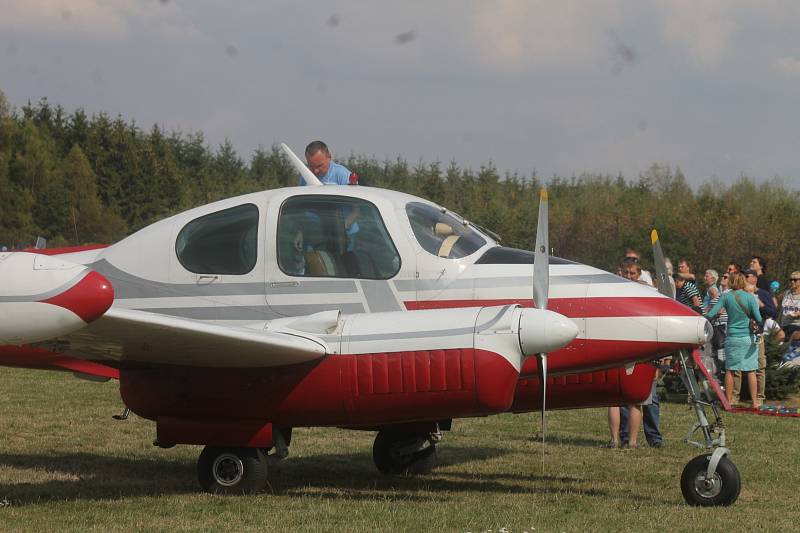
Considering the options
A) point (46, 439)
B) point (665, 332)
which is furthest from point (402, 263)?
point (46, 439)

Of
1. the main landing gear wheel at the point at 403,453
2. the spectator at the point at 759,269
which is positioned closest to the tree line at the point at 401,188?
the spectator at the point at 759,269

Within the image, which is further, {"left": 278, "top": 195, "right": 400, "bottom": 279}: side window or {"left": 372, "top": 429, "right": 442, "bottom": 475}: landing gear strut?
{"left": 372, "top": 429, "right": 442, "bottom": 475}: landing gear strut

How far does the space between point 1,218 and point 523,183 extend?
2857 cm

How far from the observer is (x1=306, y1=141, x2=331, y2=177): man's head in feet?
34.3

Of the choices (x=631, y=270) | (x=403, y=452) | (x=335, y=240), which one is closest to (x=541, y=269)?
(x=335, y=240)

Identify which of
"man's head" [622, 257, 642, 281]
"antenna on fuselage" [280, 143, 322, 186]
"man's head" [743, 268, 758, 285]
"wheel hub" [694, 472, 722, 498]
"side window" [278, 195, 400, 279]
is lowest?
"wheel hub" [694, 472, 722, 498]

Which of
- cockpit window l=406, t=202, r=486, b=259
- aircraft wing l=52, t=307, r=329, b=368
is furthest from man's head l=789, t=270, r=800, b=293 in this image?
aircraft wing l=52, t=307, r=329, b=368

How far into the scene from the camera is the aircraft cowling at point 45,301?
6.50 meters

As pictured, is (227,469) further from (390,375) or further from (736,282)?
(736,282)

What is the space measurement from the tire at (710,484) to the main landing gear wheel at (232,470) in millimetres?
3493

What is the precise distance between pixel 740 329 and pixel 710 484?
7672 millimetres

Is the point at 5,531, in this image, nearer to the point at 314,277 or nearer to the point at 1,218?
the point at 314,277

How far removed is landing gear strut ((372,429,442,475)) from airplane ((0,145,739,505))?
1418 millimetres

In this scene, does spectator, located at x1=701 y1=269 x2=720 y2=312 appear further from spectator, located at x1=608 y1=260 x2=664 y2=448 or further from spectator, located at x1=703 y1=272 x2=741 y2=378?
spectator, located at x1=608 y1=260 x2=664 y2=448
